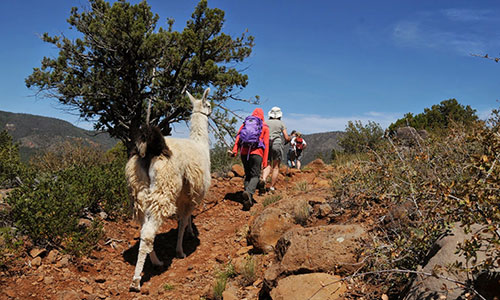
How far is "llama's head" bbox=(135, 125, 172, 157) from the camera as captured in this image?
16.2ft

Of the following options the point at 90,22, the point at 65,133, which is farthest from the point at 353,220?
the point at 65,133

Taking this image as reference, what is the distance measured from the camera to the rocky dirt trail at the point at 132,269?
4.43 m

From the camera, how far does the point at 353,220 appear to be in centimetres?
480

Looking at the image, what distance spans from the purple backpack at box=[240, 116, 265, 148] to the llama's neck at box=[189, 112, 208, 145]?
134 cm

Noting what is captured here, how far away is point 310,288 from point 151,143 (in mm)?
2892

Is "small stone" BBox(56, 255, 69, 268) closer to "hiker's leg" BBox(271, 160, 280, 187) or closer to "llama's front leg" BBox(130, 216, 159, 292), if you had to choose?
"llama's front leg" BBox(130, 216, 159, 292)

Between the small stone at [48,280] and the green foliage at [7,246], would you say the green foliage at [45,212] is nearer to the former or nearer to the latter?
the green foliage at [7,246]

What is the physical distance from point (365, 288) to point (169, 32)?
15758mm

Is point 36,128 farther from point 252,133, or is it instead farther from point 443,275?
point 443,275

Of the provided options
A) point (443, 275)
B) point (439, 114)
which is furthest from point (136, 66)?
point (439, 114)

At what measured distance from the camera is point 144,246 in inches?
189

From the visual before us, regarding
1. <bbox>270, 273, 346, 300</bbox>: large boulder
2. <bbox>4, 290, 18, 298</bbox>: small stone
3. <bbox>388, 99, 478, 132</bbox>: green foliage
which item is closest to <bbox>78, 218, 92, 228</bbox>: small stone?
<bbox>4, 290, 18, 298</bbox>: small stone

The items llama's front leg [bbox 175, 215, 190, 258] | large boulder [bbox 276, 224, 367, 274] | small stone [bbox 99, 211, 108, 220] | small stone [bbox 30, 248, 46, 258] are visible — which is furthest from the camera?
Answer: small stone [bbox 99, 211, 108, 220]

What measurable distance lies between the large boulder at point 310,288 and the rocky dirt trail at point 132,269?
75 cm
